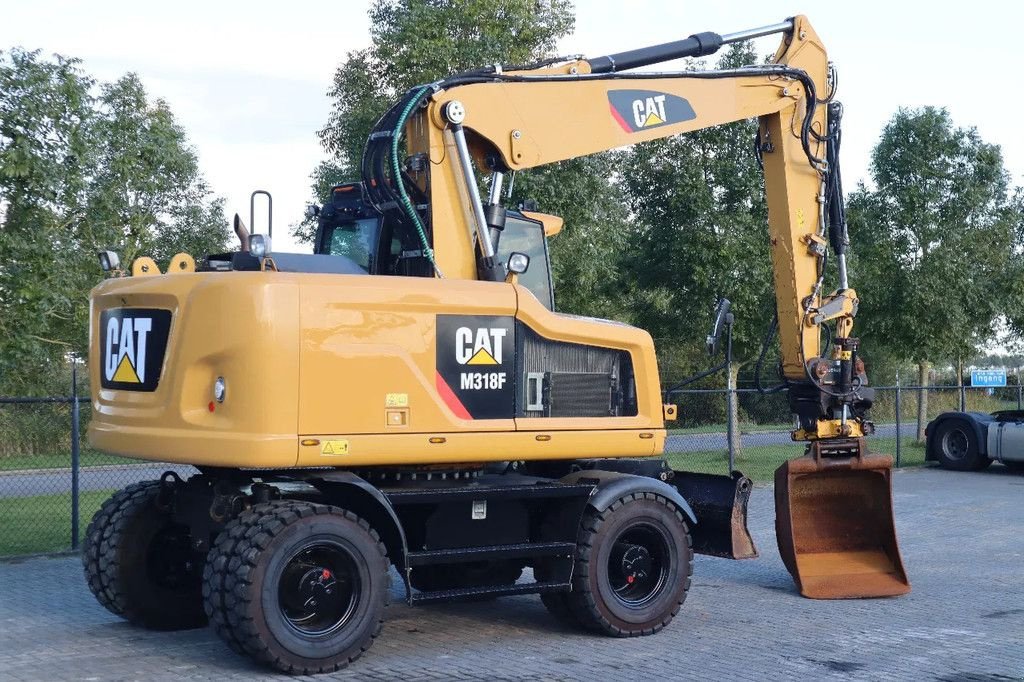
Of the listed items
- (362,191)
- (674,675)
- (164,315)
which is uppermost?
(362,191)

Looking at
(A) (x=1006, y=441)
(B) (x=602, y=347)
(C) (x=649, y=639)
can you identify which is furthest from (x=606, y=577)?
(A) (x=1006, y=441)

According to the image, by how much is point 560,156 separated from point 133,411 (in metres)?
3.76

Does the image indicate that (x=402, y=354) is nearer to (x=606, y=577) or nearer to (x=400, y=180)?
(x=400, y=180)

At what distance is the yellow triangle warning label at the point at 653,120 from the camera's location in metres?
10.5

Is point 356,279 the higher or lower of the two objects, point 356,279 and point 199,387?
the higher

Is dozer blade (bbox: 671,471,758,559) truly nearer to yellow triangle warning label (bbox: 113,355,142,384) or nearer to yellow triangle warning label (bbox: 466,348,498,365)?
yellow triangle warning label (bbox: 466,348,498,365)

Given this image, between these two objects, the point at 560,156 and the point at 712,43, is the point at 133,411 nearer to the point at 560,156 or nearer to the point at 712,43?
the point at 560,156

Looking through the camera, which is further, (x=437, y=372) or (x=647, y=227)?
(x=647, y=227)

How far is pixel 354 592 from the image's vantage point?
26.8 feet

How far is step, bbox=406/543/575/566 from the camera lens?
8594 mm

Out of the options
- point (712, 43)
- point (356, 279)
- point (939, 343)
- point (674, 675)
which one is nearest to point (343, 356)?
point (356, 279)

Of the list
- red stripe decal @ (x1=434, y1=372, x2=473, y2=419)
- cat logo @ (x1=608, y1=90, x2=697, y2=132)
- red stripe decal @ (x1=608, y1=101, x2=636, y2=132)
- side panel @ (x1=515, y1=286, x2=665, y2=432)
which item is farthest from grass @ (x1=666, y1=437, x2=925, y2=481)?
red stripe decal @ (x1=434, y1=372, x2=473, y2=419)

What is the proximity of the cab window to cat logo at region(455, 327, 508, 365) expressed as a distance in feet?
4.12

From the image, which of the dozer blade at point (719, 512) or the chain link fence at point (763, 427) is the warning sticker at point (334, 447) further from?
the chain link fence at point (763, 427)
